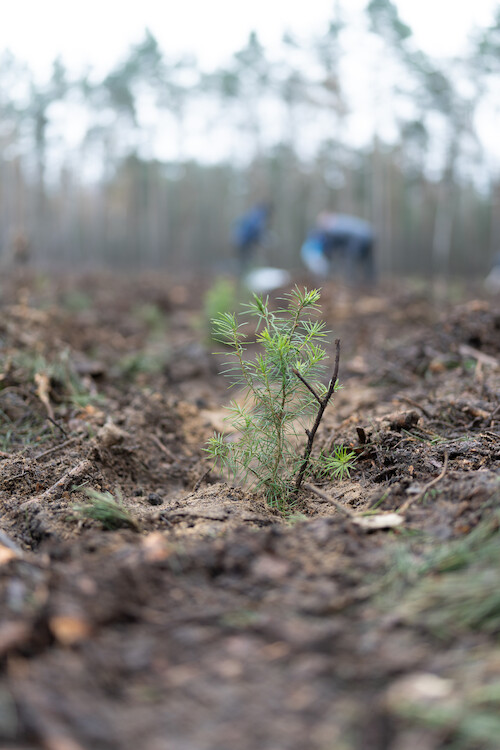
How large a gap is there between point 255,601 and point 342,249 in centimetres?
1407

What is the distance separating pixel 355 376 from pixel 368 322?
9.72 feet

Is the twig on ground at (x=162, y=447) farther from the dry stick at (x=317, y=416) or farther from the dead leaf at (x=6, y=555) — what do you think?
the dead leaf at (x=6, y=555)

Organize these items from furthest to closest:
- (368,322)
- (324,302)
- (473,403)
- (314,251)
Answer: (314,251) < (324,302) < (368,322) < (473,403)

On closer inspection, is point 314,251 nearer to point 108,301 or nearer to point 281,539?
point 108,301

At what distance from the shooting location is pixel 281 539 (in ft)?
5.80

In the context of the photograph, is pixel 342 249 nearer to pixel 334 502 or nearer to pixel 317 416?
pixel 317 416

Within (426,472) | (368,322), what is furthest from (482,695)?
(368,322)

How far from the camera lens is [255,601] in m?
1.45

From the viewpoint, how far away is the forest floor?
42.3 inches

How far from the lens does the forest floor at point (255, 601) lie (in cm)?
107

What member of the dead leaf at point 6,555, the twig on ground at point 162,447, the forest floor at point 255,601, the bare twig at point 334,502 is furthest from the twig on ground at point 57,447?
the bare twig at point 334,502

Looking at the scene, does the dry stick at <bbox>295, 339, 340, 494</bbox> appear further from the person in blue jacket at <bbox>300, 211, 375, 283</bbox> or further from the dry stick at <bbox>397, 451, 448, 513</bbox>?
the person in blue jacket at <bbox>300, 211, 375, 283</bbox>

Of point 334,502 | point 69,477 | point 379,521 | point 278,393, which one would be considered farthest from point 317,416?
point 69,477

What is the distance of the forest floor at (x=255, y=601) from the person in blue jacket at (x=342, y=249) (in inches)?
440
